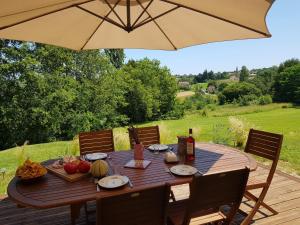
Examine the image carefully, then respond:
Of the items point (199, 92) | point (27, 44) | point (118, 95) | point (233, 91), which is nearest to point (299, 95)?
point (233, 91)

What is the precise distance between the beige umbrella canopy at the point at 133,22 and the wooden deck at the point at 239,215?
2268 millimetres

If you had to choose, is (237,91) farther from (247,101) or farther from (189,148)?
(189,148)

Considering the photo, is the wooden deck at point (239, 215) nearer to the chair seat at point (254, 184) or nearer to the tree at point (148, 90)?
the chair seat at point (254, 184)

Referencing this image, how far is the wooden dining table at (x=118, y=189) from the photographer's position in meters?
2.24

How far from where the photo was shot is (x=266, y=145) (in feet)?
11.9

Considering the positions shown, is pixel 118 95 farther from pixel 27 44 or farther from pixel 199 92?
pixel 199 92

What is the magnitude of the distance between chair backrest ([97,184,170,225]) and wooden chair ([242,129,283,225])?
65.7 inches

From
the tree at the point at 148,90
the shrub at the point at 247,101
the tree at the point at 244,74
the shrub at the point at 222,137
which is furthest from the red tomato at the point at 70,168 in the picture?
the tree at the point at 244,74

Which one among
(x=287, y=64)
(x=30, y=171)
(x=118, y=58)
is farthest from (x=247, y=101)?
(x=30, y=171)

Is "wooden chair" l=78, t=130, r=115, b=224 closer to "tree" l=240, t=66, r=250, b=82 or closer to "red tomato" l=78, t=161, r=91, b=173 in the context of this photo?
"red tomato" l=78, t=161, r=91, b=173

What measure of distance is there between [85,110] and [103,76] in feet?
7.47

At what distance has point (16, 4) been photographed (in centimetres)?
225

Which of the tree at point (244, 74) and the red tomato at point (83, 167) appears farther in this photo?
the tree at point (244, 74)

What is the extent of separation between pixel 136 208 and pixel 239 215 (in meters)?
2.32
